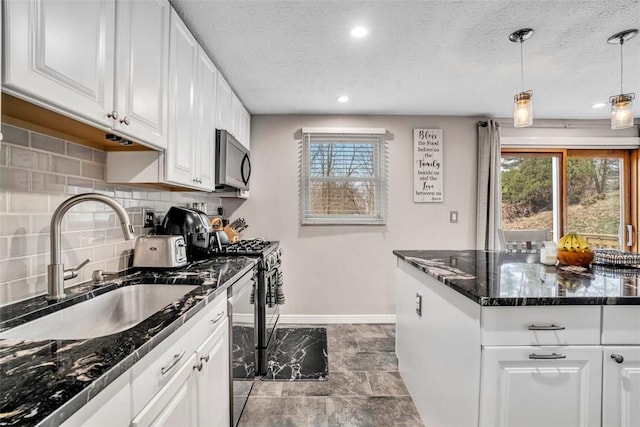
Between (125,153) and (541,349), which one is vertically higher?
(125,153)

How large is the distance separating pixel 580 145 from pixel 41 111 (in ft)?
15.7

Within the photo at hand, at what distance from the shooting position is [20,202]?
3.65 ft

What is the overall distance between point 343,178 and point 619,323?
264 centimetres

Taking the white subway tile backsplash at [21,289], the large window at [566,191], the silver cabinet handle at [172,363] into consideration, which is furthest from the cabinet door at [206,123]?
the large window at [566,191]

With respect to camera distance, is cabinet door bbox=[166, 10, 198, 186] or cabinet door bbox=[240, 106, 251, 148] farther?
cabinet door bbox=[240, 106, 251, 148]

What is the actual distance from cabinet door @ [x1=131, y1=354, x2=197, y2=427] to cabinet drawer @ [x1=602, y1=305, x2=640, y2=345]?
150 centimetres

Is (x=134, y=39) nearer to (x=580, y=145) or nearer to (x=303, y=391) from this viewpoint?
(x=303, y=391)

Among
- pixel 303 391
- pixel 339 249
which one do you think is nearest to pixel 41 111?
pixel 303 391

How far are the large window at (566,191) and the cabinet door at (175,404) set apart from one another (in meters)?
3.76

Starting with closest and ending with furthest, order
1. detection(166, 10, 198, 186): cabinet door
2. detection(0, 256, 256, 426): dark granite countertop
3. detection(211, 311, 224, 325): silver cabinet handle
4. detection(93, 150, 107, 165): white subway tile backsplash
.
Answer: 1. detection(0, 256, 256, 426): dark granite countertop
2. detection(211, 311, 224, 325): silver cabinet handle
3. detection(93, 150, 107, 165): white subway tile backsplash
4. detection(166, 10, 198, 186): cabinet door

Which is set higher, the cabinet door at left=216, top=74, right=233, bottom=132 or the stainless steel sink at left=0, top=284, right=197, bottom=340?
the cabinet door at left=216, top=74, right=233, bottom=132

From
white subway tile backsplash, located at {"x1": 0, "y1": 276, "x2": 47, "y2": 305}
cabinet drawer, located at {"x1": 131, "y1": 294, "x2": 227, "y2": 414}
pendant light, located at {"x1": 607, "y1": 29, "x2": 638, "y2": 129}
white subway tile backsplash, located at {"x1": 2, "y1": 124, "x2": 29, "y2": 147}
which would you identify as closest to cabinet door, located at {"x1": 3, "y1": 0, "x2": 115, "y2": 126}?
white subway tile backsplash, located at {"x1": 2, "y1": 124, "x2": 29, "y2": 147}

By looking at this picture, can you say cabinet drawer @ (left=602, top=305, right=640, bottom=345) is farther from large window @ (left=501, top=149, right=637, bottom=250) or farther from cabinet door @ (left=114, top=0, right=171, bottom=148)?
large window @ (left=501, top=149, right=637, bottom=250)

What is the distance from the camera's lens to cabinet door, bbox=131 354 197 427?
2.76ft
